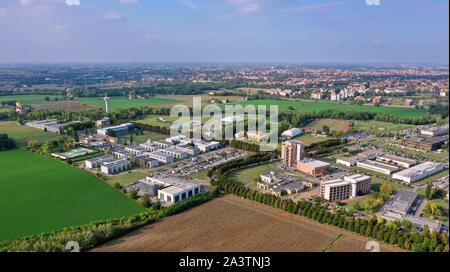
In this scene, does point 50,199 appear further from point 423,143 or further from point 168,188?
point 423,143

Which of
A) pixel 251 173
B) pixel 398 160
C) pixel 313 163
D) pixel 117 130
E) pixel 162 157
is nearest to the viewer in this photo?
pixel 251 173

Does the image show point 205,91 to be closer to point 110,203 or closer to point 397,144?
point 397,144

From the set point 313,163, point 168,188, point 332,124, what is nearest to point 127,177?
point 168,188

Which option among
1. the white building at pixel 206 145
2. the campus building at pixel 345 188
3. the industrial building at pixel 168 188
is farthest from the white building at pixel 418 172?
the white building at pixel 206 145

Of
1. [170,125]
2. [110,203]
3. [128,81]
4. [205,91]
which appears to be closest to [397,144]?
[170,125]

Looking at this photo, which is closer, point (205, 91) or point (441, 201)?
point (441, 201)
